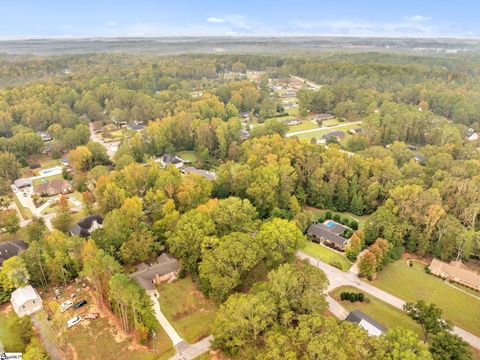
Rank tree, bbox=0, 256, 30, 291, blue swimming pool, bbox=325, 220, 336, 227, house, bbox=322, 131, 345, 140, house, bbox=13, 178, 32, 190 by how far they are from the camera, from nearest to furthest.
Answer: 1. tree, bbox=0, 256, 30, 291
2. blue swimming pool, bbox=325, 220, 336, 227
3. house, bbox=13, 178, 32, 190
4. house, bbox=322, 131, 345, 140

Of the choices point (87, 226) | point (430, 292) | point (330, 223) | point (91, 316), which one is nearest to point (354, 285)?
point (430, 292)

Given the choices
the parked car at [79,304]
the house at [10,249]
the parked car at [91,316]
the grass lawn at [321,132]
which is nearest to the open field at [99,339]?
the parked car at [91,316]

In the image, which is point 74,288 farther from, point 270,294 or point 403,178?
point 403,178

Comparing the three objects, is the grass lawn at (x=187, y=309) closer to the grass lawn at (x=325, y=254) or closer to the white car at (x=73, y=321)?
the white car at (x=73, y=321)

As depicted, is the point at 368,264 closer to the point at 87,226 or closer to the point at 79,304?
the point at 79,304

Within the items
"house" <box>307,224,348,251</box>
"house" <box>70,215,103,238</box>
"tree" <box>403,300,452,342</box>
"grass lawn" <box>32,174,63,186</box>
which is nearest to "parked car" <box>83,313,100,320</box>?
"house" <box>70,215,103,238</box>

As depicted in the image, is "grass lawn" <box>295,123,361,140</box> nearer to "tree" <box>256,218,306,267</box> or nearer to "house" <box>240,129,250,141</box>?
"house" <box>240,129,250,141</box>
